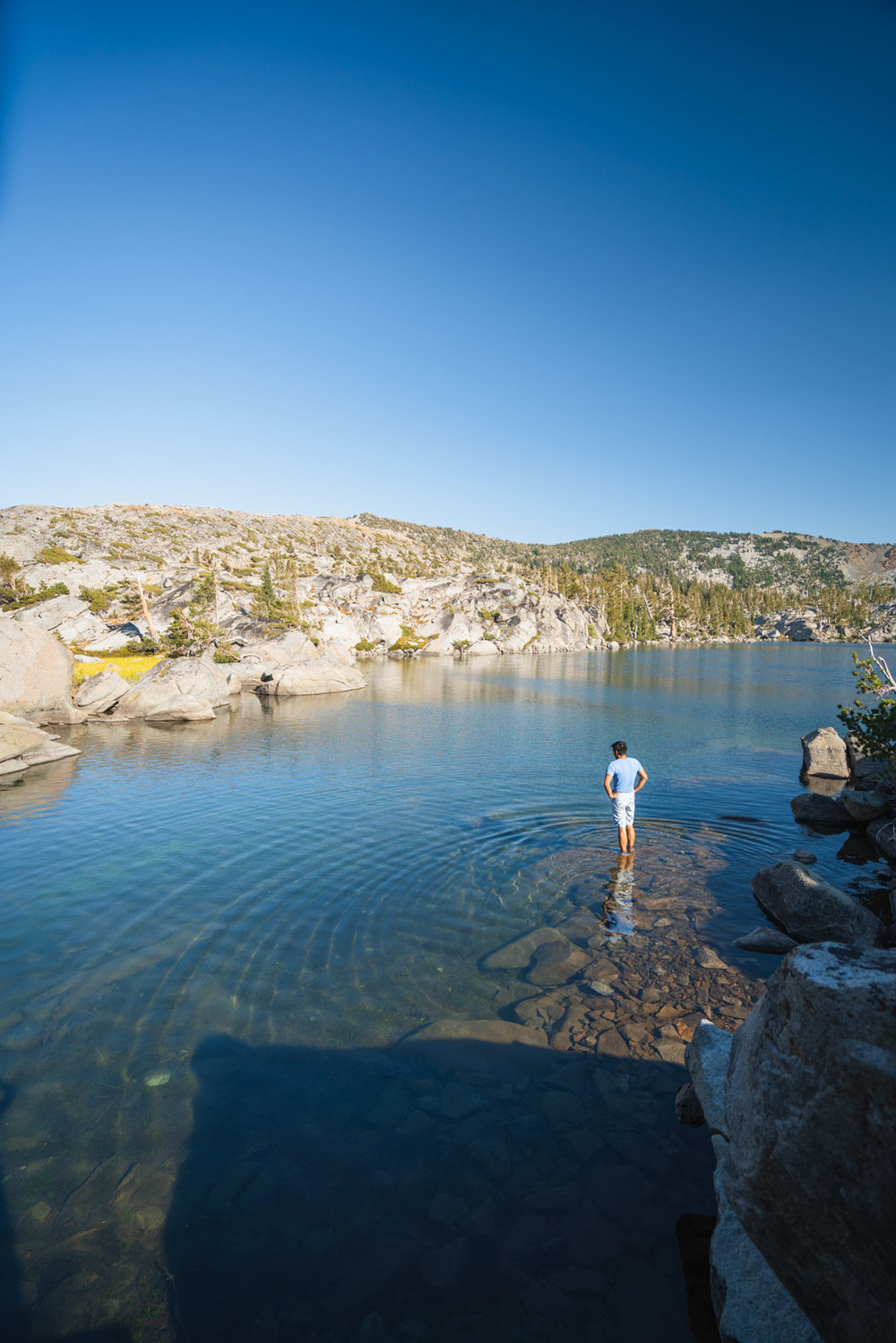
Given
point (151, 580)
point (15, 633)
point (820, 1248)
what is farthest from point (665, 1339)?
point (151, 580)

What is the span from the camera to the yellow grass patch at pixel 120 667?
181 feet

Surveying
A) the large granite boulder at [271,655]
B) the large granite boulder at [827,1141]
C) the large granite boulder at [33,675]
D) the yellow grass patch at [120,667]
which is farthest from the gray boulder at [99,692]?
the large granite boulder at [827,1141]

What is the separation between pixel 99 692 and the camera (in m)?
48.7

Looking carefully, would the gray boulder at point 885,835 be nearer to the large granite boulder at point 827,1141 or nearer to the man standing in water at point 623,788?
the man standing in water at point 623,788

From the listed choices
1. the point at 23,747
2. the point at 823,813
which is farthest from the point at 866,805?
the point at 23,747

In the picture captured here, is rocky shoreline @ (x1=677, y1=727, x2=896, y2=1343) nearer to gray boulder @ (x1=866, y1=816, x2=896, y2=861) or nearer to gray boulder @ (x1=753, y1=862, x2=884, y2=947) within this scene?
gray boulder @ (x1=753, y1=862, x2=884, y2=947)

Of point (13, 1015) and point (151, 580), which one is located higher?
point (151, 580)

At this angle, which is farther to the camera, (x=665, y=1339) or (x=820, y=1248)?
(x=665, y=1339)

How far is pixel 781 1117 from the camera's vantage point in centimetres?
463

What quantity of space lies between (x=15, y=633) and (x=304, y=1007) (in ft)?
137

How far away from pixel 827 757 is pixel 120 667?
58.0 m

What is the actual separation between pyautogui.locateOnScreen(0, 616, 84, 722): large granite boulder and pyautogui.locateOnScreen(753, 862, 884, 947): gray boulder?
45.5 meters

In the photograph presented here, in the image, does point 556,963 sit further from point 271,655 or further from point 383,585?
point 383,585

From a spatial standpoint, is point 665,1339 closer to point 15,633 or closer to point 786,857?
point 786,857
